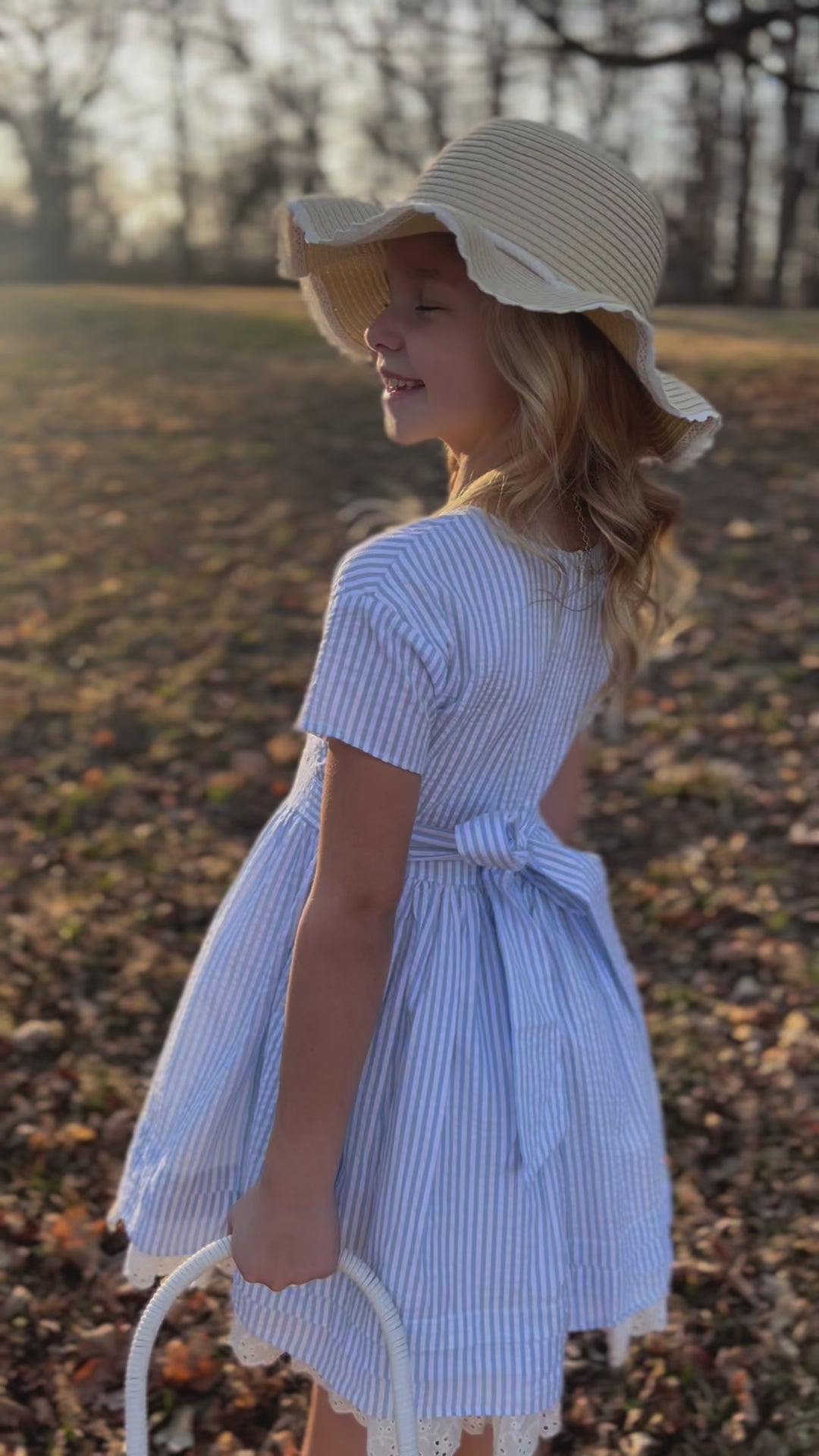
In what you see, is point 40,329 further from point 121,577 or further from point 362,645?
point 362,645

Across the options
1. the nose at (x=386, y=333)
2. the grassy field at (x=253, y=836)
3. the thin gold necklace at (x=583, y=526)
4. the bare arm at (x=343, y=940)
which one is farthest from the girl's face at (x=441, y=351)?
the grassy field at (x=253, y=836)

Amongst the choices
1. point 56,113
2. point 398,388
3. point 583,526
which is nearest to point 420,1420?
point 583,526

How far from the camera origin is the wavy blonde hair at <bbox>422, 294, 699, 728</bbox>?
1505mm

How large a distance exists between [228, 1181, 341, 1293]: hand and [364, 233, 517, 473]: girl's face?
90 cm

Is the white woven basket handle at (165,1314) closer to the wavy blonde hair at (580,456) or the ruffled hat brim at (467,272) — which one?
the wavy blonde hair at (580,456)

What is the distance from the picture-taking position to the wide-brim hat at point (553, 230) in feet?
4.75

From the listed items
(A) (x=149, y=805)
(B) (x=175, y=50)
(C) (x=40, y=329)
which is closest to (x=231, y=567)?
(A) (x=149, y=805)

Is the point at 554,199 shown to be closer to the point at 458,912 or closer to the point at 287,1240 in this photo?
the point at 458,912

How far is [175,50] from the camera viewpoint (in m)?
24.7

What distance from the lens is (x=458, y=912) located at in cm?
162

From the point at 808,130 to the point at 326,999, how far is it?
22589mm

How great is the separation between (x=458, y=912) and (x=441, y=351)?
0.69 meters

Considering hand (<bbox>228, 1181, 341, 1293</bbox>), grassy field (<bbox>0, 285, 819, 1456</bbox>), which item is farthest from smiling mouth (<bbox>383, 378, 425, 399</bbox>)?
grassy field (<bbox>0, 285, 819, 1456</bbox>)

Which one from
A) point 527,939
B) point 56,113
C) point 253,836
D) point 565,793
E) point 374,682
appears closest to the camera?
point 374,682
